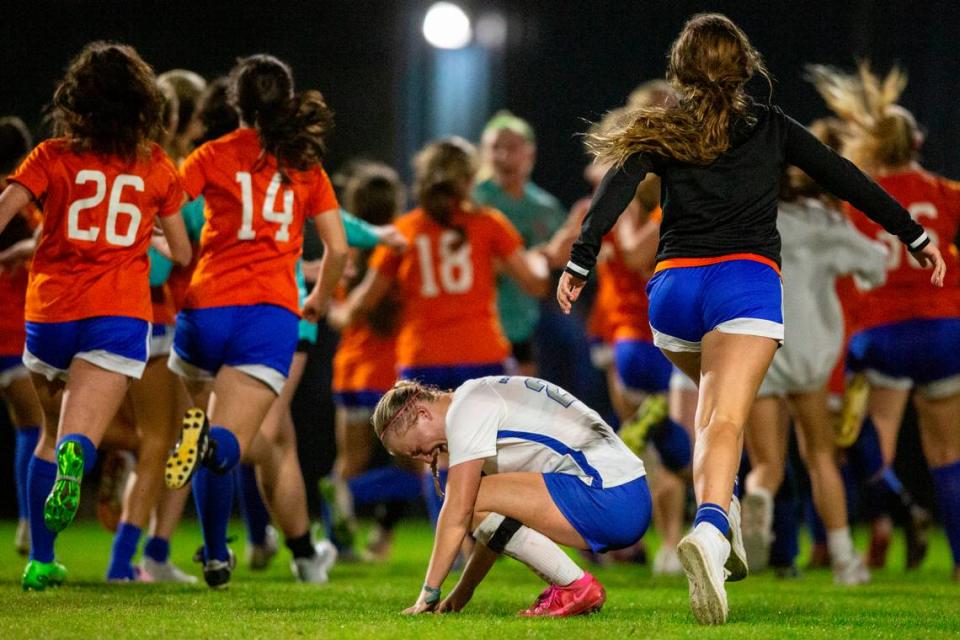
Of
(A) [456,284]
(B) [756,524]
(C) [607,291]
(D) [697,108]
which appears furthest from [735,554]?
(C) [607,291]

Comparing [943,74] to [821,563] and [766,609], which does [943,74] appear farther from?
[766,609]

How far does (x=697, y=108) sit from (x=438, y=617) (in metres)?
1.67

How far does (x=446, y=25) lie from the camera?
10.8 m

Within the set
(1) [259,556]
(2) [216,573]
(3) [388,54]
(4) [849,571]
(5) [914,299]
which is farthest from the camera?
(3) [388,54]

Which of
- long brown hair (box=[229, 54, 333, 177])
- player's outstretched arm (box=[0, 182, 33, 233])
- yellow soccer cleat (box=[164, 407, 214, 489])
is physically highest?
long brown hair (box=[229, 54, 333, 177])

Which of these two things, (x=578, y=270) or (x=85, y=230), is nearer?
(x=578, y=270)

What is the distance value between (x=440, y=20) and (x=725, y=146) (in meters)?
7.18

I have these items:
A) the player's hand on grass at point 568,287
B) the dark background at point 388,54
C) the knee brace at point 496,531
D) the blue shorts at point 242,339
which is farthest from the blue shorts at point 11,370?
the dark background at point 388,54

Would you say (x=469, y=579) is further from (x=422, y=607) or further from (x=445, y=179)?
(x=445, y=179)

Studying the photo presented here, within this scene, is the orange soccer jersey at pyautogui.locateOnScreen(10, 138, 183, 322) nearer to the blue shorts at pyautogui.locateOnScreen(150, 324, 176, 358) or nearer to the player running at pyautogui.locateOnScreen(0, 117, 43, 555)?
the blue shorts at pyautogui.locateOnScreen(150, 324, 176, 358)

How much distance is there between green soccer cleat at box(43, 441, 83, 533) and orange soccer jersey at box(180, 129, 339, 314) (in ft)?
2.70

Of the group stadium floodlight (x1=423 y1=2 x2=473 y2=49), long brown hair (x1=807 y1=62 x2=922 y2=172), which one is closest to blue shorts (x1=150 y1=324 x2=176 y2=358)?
long brown hair (x1=807 y1=62 x2=922 y2=172)

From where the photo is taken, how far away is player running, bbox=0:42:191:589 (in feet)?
14.8

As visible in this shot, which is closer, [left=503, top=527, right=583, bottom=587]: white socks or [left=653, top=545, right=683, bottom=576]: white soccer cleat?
[left=503, top=527, right=583, bottom=587]: white socks
